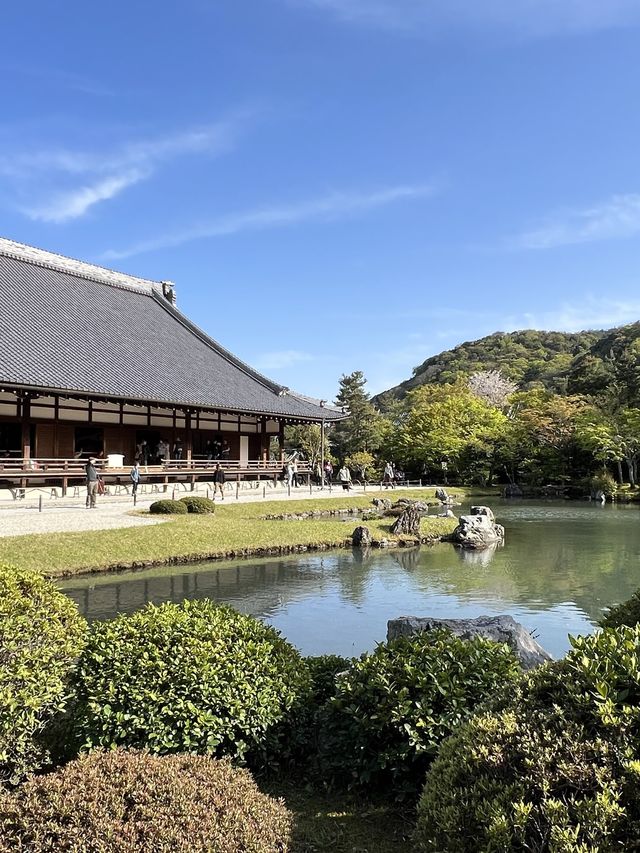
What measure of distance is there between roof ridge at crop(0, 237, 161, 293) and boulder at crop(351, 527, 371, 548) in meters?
24.2

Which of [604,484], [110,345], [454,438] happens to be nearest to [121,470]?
[110,345]

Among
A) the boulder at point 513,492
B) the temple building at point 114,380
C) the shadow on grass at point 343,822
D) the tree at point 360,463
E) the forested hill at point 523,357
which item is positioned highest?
the forested hill at point 523,357

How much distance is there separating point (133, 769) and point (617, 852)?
2.64 meters

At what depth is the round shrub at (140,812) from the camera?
3207mm

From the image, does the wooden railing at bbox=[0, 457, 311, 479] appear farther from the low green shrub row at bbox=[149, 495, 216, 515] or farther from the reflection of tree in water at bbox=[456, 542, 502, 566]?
the reflection of tree in water at bbox=[456, 542, 502, 566]

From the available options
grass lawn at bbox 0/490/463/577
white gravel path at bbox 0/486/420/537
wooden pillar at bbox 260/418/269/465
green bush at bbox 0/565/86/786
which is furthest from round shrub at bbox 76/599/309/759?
wooden pillar at bbox 260/418/269/465

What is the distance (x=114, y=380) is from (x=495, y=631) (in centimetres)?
2401

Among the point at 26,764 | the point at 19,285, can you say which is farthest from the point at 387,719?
the point at 19,285

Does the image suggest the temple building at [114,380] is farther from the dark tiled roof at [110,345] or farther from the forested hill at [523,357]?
the forested hill at [523,357]

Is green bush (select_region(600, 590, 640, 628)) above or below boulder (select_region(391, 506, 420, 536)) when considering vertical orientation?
above

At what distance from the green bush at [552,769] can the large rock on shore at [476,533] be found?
1828 cm

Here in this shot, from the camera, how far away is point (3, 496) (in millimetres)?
23406

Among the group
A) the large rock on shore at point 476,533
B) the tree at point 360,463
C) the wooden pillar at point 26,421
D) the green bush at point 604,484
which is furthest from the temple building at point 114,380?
the green bush at point 604,484

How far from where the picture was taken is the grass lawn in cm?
1479
